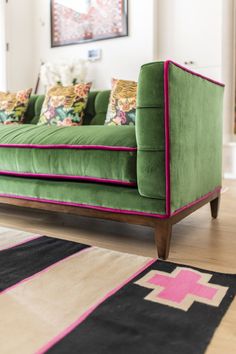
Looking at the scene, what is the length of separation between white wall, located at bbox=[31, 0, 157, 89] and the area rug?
113 inches

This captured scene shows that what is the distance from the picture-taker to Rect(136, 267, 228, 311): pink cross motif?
0.91 m

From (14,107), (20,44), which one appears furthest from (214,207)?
(20,44)

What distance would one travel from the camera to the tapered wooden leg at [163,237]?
122 centimetres

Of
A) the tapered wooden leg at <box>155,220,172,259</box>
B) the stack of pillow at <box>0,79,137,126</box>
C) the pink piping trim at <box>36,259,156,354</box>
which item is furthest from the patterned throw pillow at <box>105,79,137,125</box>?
the pink piping trim at <box>36,259,156,354</box>

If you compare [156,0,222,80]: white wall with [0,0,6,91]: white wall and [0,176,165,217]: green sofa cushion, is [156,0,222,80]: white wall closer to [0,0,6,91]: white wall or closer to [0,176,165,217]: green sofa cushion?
[0,0,6,91]: white wall

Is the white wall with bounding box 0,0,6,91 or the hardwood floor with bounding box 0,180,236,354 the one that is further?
the white wall with bounding box 0,0,6,91

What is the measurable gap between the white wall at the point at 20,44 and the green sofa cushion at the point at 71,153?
8.87 ft

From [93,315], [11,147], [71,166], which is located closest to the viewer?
[93,315]

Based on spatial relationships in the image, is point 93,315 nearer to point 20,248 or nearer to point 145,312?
point 145,312

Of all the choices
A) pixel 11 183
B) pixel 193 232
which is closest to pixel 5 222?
pixel 11 183

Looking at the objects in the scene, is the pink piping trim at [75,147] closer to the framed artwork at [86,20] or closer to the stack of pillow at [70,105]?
the stack of pillow at [70,105]

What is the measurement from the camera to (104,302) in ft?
2.94

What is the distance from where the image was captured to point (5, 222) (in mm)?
1731

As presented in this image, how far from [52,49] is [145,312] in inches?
154
